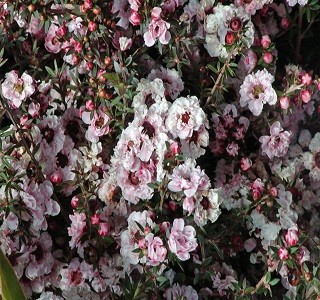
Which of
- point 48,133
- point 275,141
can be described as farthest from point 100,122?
point 275,141

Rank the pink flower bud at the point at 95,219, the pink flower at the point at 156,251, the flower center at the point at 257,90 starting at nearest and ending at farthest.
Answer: the pink flower at the point at 156,251 < the pink flower bud at the point at 95,219 < the flower center at the point at 257,90

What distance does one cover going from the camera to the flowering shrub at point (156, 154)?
158 cm

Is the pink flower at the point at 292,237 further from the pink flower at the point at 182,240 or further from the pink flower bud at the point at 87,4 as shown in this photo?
the pink flower bud at the point at 87,4

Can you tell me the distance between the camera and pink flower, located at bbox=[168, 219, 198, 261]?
1.50 meters

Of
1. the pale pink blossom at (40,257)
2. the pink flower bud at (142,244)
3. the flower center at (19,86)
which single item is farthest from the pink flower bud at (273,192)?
the flower center at (19,86)

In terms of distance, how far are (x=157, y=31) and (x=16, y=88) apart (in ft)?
1.21

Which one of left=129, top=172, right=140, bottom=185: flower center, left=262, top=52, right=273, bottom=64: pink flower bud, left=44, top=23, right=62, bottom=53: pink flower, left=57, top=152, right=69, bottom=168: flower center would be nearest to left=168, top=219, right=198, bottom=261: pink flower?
left=129, top=172, right=140, bottom=185: flower center

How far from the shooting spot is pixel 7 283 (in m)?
1.22

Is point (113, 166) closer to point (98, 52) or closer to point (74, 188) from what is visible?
point (74, 188)

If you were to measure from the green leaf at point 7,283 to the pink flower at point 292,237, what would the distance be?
0.64 meters

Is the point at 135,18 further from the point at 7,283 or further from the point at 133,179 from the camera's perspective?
the point at 7,283

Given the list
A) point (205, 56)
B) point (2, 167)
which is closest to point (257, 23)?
point (205, 56)

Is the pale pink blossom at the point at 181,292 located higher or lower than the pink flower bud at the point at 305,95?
lower

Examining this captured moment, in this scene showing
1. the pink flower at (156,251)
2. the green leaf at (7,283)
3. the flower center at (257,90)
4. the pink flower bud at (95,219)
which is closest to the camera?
the green leaf at (7,283)
